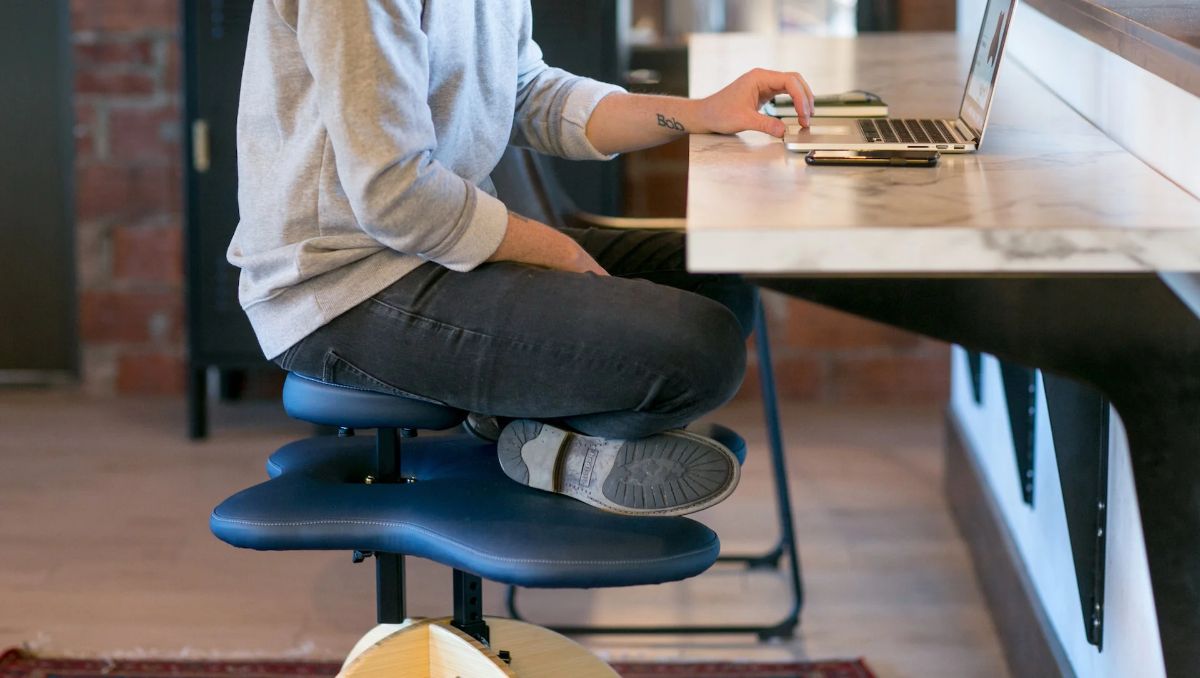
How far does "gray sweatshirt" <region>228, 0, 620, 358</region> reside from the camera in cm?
119

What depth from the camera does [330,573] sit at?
2.39 meters

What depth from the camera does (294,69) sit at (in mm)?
1283

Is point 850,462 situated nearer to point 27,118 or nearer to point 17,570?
point 17,570

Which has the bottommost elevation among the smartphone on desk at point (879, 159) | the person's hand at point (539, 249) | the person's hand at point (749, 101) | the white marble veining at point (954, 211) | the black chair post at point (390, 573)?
the black chair post at point (390, 573)

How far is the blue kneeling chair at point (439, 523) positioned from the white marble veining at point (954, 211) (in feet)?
0.96

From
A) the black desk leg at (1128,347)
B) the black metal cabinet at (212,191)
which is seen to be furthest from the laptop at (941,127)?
the black metal cabinet at (212,191)

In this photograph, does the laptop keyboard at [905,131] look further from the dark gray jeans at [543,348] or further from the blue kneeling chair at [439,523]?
the blue kneeling chair at [439,523]

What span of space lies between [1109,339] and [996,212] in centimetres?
16

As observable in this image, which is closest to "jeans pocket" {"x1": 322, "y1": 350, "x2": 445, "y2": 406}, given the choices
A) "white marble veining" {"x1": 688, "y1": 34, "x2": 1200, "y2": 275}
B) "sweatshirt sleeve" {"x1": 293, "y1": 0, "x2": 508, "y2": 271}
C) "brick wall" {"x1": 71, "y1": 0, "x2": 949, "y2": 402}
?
"sweatshirt sleeve" {"x1": 293, "y1": 0, "x2": 508, "y2": 271}

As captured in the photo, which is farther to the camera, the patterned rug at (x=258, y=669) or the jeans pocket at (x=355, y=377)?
the patterned rug at (x=258, y=669)

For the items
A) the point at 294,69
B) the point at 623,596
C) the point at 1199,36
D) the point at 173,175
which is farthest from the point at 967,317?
the point at 173,175

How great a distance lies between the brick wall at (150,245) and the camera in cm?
329

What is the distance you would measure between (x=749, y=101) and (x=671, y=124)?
111 mm

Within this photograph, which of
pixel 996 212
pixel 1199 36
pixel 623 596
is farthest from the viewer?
pixel 623 596
